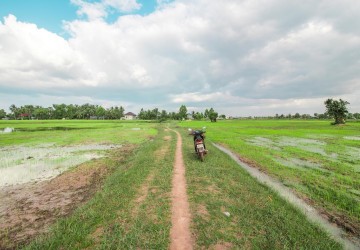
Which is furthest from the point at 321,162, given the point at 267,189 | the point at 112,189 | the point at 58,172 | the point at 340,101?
the point at 340,101

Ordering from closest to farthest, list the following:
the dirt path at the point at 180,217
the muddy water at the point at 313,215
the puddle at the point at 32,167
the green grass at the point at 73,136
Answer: the dirt path at the point at 180,217 < the muddy water at the point at 313,215 < the puddle at the point at 32,167 < the green grass at the point at 73,136

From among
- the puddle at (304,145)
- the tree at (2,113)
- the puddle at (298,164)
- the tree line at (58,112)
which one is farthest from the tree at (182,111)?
the puddle at (298,164)

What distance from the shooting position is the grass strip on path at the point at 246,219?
504 cm

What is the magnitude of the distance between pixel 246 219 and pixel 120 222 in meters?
3.75

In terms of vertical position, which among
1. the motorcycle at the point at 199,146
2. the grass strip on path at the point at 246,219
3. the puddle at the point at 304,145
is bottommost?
the puddle at the point at 304,145

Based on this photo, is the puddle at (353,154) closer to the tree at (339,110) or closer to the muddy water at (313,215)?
the muddy water at (313,215)

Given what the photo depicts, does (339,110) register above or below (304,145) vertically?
above

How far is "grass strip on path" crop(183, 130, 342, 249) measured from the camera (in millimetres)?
5039

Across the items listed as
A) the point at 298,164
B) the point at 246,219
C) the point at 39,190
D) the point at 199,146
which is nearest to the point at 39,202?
the point at 39,190

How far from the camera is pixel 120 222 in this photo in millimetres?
5938

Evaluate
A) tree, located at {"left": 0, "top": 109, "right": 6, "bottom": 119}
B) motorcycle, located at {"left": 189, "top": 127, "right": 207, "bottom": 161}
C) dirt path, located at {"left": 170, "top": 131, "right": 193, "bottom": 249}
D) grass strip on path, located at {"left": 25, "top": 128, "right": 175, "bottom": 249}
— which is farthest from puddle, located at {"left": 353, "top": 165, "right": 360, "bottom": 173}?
tree, located at {"left": 0, "top": 109, "right": 6, "bottom": 119}

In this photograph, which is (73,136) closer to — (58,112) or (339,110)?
(339,110)

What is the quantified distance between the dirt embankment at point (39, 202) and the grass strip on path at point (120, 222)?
2.35ft

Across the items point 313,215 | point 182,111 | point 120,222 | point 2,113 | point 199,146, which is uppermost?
point 182,111
